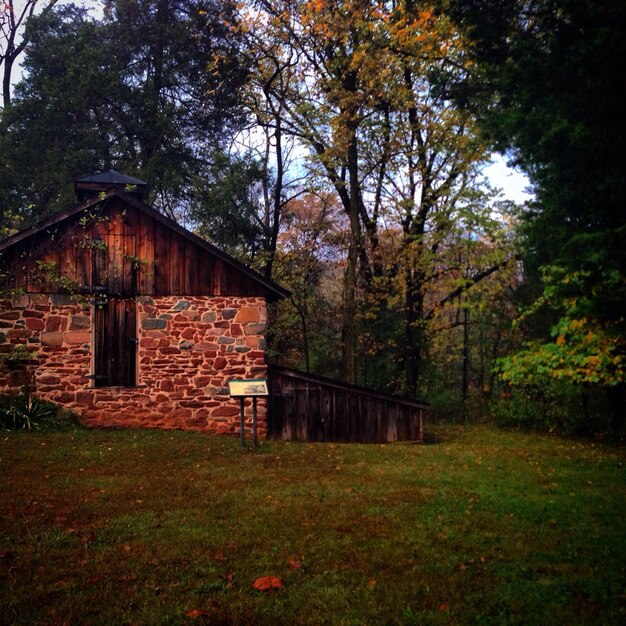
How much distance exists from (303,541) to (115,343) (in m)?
9.14

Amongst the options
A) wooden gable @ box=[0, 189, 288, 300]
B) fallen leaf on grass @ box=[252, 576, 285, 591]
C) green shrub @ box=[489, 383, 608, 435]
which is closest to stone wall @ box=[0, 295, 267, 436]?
wooden gable @ box=[0, 189, 288, 300]

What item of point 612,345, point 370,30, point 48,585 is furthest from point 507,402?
point 48,585

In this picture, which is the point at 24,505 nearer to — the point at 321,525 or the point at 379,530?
the point at 321,525

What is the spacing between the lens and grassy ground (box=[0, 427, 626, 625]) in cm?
392

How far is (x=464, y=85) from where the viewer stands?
25.8 feet

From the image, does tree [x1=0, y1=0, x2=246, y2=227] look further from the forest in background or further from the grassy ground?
the grassy ground

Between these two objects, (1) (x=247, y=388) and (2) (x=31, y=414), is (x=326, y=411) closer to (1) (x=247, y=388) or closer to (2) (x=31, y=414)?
(1) (x=247, y=388)

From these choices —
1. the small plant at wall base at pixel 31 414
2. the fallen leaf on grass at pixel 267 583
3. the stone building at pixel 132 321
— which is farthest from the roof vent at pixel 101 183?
the fallen leaf on grass at pixel 267 583

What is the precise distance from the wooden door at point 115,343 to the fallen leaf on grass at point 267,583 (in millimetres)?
9639

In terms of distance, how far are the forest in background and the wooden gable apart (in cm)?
164

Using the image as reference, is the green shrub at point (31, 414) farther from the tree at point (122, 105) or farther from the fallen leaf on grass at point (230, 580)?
the tree at point (122, 105)

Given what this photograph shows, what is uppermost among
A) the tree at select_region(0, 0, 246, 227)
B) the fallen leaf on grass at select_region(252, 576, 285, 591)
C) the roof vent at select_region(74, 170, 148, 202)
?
the tree at select_region(0, 0, 246, 227)

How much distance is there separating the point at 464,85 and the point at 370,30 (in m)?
7.55

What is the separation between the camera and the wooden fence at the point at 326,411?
13.7 m
